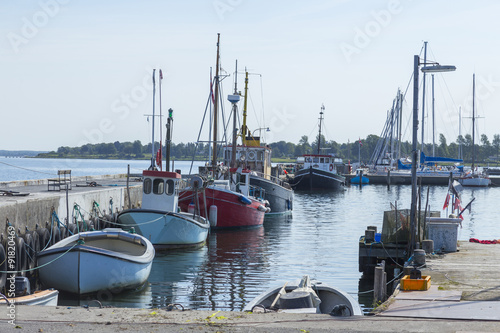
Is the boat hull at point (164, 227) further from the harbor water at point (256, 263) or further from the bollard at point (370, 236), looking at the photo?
the bollard at point (370, 236)

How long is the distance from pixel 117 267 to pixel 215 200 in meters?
15.7

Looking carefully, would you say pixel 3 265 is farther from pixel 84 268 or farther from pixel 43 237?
pixel 43 237

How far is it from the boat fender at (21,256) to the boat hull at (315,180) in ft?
192

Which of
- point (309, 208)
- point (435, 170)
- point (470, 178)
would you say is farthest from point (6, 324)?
point (435, 170)

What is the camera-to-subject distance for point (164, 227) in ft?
78.7

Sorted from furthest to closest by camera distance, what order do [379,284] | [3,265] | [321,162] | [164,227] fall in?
[321,162], [164,227], [3,265], [379,284]

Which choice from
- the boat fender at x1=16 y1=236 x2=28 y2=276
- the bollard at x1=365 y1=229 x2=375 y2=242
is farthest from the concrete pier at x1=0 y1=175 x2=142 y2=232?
the bollard at x1=365 y1=229 x2=375 y2=242

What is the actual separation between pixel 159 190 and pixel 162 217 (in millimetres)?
1277

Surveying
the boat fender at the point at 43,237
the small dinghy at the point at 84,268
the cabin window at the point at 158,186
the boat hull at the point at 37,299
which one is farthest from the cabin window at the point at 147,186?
the boat hull at the point at 37,299

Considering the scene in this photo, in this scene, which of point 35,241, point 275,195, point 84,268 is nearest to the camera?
point 84,268

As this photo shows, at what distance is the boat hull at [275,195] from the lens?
128 feet

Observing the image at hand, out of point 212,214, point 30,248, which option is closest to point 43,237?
point 30,248

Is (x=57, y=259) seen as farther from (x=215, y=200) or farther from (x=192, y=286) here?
(x=215, y=200)

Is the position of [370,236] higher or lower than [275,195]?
higher
